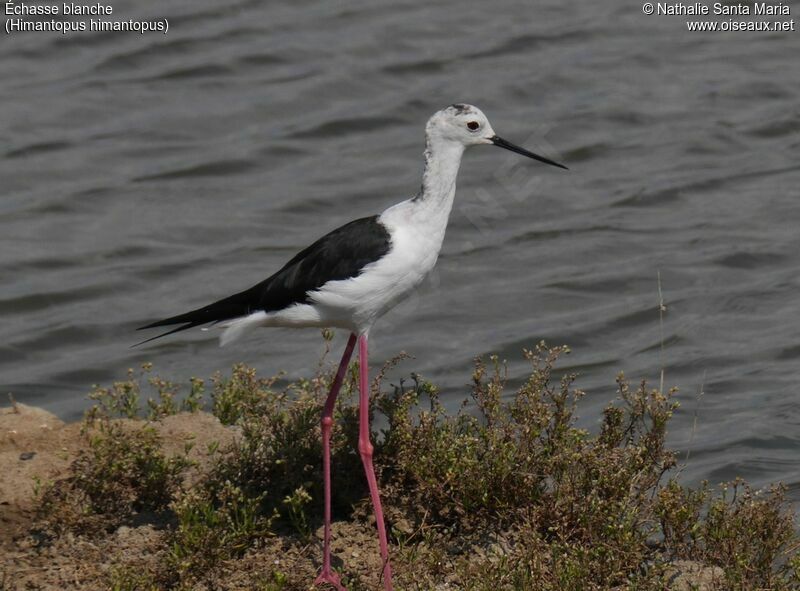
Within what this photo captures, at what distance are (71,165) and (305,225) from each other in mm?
2165

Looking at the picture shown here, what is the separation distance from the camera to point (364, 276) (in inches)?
186

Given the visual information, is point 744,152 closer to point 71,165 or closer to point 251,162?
point 251,162

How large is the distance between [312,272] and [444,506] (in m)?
1.01

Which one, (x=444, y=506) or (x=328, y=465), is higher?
(x=328, y=465)

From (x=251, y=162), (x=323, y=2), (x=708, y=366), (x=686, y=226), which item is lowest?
(x=708, y=366)

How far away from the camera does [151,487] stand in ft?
16.0

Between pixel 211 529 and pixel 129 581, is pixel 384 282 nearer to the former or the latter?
pixel 211 529

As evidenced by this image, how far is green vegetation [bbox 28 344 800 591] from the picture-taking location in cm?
439

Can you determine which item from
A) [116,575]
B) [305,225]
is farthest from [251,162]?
[116,575]

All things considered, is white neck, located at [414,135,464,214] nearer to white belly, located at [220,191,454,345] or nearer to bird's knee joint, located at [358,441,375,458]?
white belly, located at [220,191,454,345]
